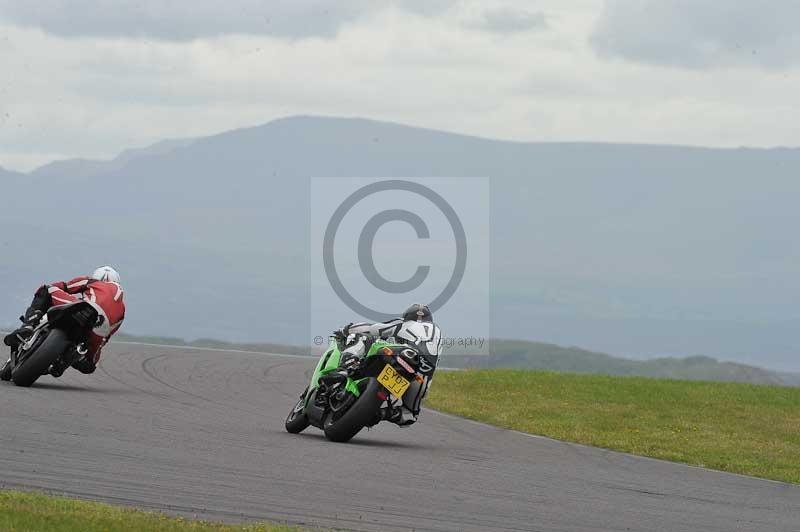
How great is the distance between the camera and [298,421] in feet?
49.8

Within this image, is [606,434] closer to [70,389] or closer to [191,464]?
[70,389]

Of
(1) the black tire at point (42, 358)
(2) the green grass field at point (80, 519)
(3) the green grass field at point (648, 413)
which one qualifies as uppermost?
(1) the black tire at point (42, 358)

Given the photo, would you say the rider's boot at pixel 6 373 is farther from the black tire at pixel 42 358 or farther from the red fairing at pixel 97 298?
the red fairing at pixel 97 298

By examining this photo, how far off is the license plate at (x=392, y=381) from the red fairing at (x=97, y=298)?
4822mm

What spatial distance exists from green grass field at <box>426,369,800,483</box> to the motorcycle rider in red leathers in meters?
5.91

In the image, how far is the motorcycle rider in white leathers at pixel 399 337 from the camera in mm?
14438

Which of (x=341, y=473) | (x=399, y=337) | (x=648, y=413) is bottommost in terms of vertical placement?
(x=648, y=413)

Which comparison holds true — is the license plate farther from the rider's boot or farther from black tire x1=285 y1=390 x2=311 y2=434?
the rider's boot

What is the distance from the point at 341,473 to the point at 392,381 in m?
2.36

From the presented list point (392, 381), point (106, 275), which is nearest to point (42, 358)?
point (106, 275)

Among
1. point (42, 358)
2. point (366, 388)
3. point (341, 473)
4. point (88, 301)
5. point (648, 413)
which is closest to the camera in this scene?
point (341, 473)

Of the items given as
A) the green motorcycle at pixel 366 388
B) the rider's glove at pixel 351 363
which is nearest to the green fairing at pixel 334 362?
the green motorcycle at pixel 366 388

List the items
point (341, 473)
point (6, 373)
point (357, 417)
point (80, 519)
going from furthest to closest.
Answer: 1. point (6, 373)
2. point (357, 417)
3. point (341, 473)
4. point (80, 519)

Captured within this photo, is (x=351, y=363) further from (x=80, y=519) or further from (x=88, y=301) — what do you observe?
(x=80, y=519)
